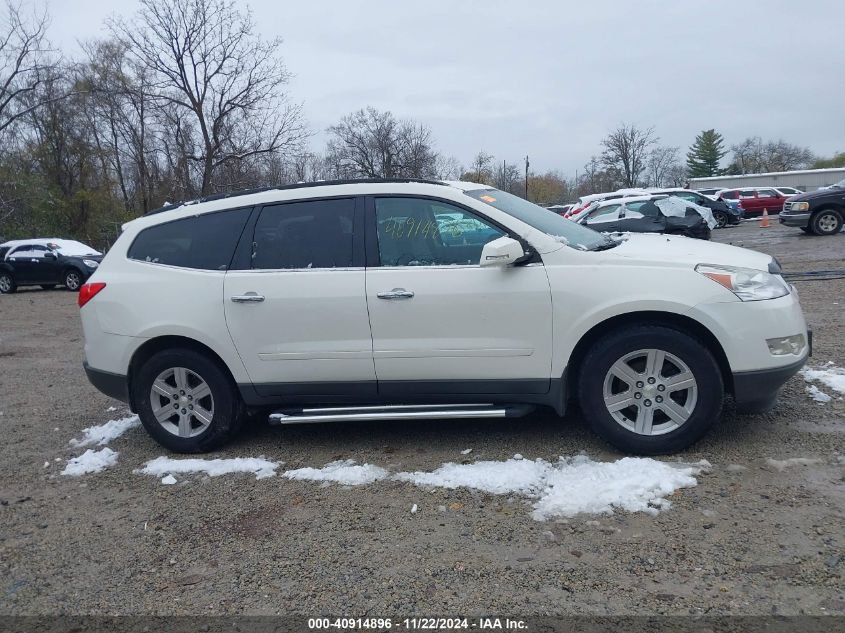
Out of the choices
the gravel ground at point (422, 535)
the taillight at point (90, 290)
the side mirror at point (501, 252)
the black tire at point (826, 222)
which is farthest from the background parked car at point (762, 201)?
the taillight at point (90, 290)

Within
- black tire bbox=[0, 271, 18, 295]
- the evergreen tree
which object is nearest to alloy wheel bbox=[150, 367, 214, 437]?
black tire bbox=[0, 271, 18, 295]

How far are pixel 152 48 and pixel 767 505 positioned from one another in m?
31.6

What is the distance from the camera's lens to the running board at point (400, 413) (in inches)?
169

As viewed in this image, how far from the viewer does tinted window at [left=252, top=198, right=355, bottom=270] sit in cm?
455

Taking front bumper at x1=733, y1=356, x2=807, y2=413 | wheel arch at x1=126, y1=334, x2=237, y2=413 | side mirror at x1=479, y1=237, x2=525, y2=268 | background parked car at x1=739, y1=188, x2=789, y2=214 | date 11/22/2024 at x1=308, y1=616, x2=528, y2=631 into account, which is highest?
background parked car at x1=739, y1=188, x2=789, y2=214

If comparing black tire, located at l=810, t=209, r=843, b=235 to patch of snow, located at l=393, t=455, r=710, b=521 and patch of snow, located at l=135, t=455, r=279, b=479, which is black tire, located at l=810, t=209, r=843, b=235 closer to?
patch of snow, located at l=393, t=455, r=710, b=521

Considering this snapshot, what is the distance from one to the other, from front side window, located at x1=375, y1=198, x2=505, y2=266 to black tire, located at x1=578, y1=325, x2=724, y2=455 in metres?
0.98

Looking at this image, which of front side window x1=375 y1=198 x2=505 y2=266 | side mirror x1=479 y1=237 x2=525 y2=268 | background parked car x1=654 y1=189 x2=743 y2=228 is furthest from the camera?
background parked car x1=654 y1=189 x2=743 y2=228

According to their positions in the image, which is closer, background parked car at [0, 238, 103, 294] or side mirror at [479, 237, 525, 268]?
side mirror at [479, 237, 525, 268]

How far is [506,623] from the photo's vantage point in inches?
108

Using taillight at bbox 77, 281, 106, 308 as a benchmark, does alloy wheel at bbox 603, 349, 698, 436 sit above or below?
below

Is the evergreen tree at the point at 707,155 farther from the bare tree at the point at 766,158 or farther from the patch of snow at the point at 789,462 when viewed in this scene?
the patch of snow at the point at 789,462

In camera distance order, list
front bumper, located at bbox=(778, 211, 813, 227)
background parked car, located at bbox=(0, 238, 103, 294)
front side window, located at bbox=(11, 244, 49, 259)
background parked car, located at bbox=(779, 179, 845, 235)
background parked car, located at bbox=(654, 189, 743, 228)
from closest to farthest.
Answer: background parked car, located at bbox=(779, 179, 845, 235) < front bumper, located at bbox=(778, 211, 813, 227) < background parked car, located at bbox=(0, 238, 103, 294) < front side window, located at bbox=(11, 244, 49, 259) < background parked car, located at bbox=(654, 189, 743, 228)

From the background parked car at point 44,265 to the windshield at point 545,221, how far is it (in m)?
18.0
